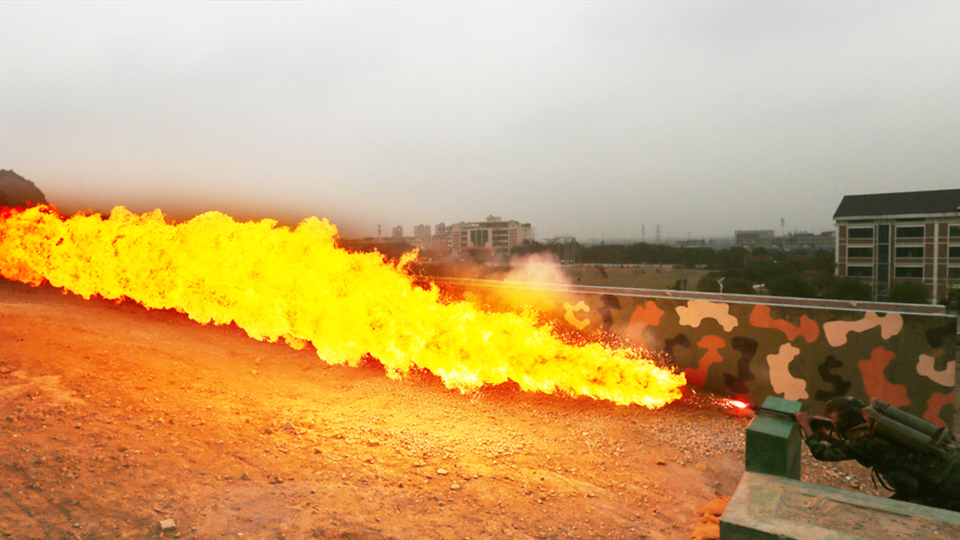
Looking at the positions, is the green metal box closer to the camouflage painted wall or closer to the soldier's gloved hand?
the soldier's gloved hand

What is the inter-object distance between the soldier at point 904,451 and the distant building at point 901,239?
31135 mm

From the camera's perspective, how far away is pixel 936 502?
4.77 metres

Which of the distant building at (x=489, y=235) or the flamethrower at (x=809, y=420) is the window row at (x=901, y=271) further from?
the flamethrower at (x=809, y=420)

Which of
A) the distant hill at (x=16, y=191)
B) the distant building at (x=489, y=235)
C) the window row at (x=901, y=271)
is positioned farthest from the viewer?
the distant building at (x=489, y=235)

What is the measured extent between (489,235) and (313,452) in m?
40.7

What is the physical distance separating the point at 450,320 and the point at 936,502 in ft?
26.4

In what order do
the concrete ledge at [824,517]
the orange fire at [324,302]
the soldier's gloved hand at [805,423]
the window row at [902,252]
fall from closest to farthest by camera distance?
1. the concrete ledge at [824,517]
2. the soldier's gloved hand at [805,423]
3. the orange fire at [324,302]
4. the window row at [902,252]

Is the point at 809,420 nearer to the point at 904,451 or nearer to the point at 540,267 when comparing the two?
the point at 904,451

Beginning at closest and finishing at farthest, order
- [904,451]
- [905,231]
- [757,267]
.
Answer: [904,451], [905,231], [757,267]

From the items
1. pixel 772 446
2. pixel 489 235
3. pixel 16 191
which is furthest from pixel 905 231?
pixel 16 191

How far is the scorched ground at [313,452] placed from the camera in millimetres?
5238

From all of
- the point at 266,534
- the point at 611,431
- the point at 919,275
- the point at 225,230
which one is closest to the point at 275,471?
the point at 266,534

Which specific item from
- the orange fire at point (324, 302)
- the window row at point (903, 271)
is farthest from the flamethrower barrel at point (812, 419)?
the window row at point (903, 271)

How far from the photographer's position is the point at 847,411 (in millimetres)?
5180
